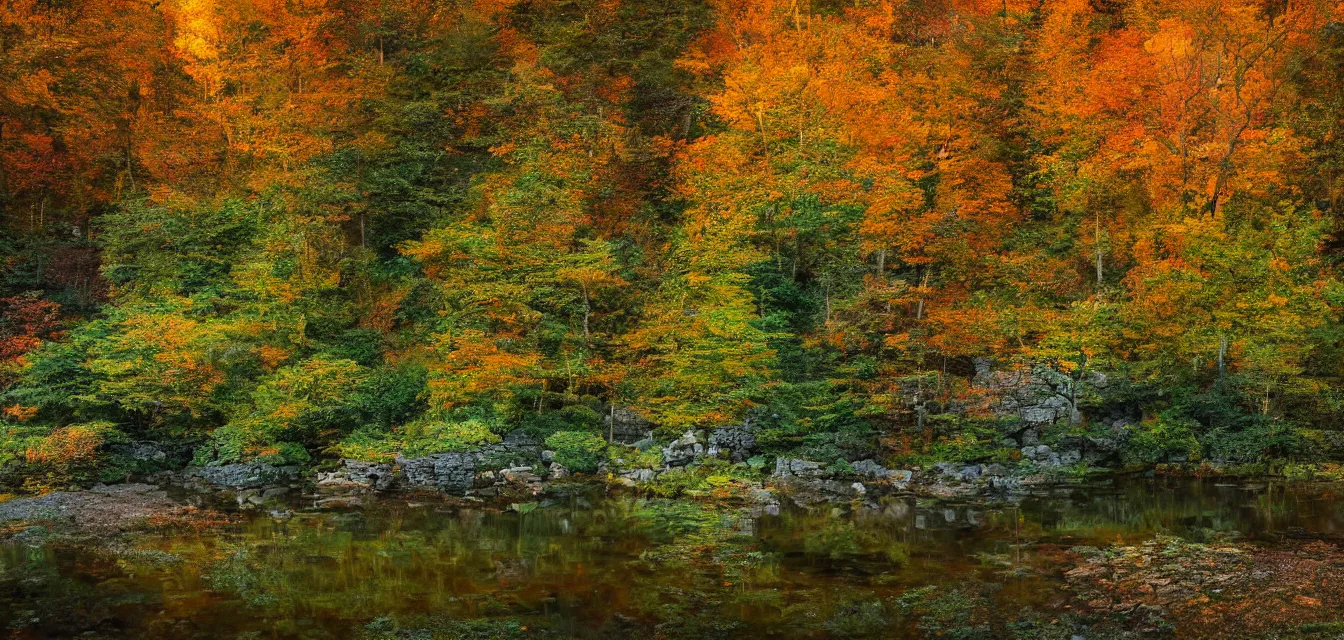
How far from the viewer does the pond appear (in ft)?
33.2

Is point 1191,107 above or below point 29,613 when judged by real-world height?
above

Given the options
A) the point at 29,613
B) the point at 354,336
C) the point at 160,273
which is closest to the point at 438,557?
the point at 29,613

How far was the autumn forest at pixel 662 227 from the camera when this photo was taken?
68.6 feet

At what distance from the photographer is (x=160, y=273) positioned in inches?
974

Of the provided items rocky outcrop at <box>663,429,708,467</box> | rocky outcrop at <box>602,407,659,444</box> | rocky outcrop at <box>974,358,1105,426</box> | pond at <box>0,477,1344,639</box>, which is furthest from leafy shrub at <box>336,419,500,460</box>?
rocky outcrop at <box>974,358,1105,426</box>

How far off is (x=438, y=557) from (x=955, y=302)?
16.4 m

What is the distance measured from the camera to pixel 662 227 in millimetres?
28484

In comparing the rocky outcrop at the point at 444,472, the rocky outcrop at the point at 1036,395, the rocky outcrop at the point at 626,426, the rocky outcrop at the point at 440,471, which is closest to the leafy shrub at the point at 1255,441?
the rocky outcrop at the point at 1036,395

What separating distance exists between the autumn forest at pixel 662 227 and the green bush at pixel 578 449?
0.12 metres

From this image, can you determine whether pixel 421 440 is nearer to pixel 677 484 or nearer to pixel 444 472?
pixel 444 472

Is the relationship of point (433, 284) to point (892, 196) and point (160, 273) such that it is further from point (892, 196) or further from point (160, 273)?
point (892, 196)

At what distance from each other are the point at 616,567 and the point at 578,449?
8289 millimetres

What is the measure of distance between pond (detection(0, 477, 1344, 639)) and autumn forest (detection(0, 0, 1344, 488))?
4137mm

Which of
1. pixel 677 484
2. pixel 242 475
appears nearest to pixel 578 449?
pixel 677 484
